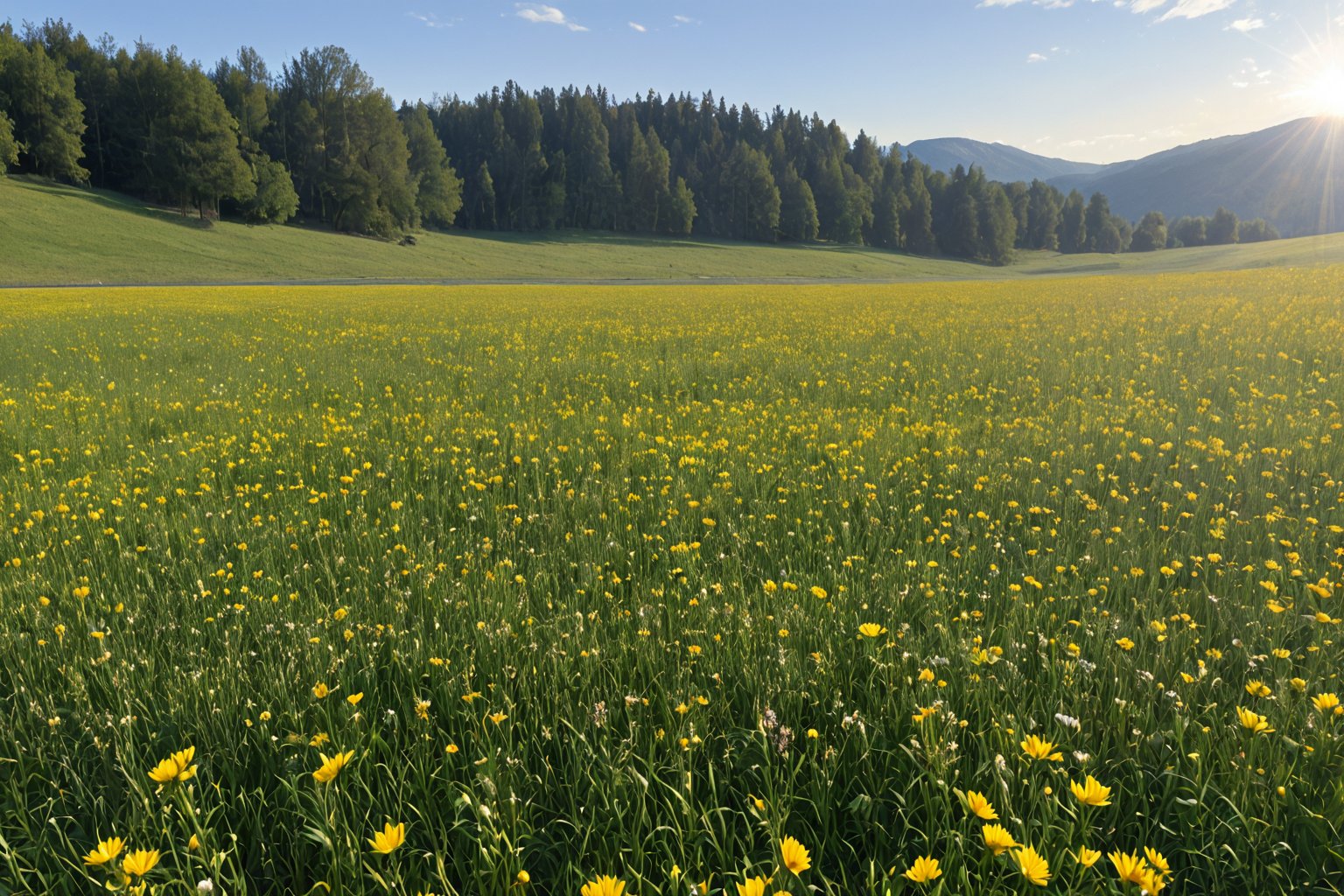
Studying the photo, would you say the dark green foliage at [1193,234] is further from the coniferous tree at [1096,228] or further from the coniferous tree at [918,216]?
the coniferous tree at [918,216]

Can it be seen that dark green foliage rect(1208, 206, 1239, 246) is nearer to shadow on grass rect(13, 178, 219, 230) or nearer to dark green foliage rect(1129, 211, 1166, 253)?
dark green foliage rect(1129, 211, 1166, 253)

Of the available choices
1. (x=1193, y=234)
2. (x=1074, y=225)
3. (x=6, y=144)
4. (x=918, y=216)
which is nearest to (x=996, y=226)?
(x=918, y=216)

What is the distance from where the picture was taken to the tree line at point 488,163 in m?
67.7

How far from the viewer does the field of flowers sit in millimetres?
1913

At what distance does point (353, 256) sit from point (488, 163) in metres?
48.1

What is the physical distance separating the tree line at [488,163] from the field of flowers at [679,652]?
78.5 m

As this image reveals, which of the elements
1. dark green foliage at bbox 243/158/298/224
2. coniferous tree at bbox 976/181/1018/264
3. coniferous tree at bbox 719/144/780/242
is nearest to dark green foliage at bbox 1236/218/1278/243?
coniferous tree at bbox 976/181/1018/264

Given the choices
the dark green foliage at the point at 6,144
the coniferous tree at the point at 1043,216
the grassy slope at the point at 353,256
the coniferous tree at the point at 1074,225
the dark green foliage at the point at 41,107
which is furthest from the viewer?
the coniferous tree at the point at 1074,225

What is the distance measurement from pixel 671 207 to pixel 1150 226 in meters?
89.9

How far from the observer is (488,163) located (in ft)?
343

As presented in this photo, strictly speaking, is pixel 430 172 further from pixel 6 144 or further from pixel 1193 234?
pixel 1193 234

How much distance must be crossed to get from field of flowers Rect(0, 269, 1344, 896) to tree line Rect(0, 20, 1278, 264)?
78.5 meters

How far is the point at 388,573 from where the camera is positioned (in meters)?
3.66

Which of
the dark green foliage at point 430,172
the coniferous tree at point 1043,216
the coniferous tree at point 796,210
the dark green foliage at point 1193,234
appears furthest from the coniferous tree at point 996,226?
the dark green foliage at point 430,172
